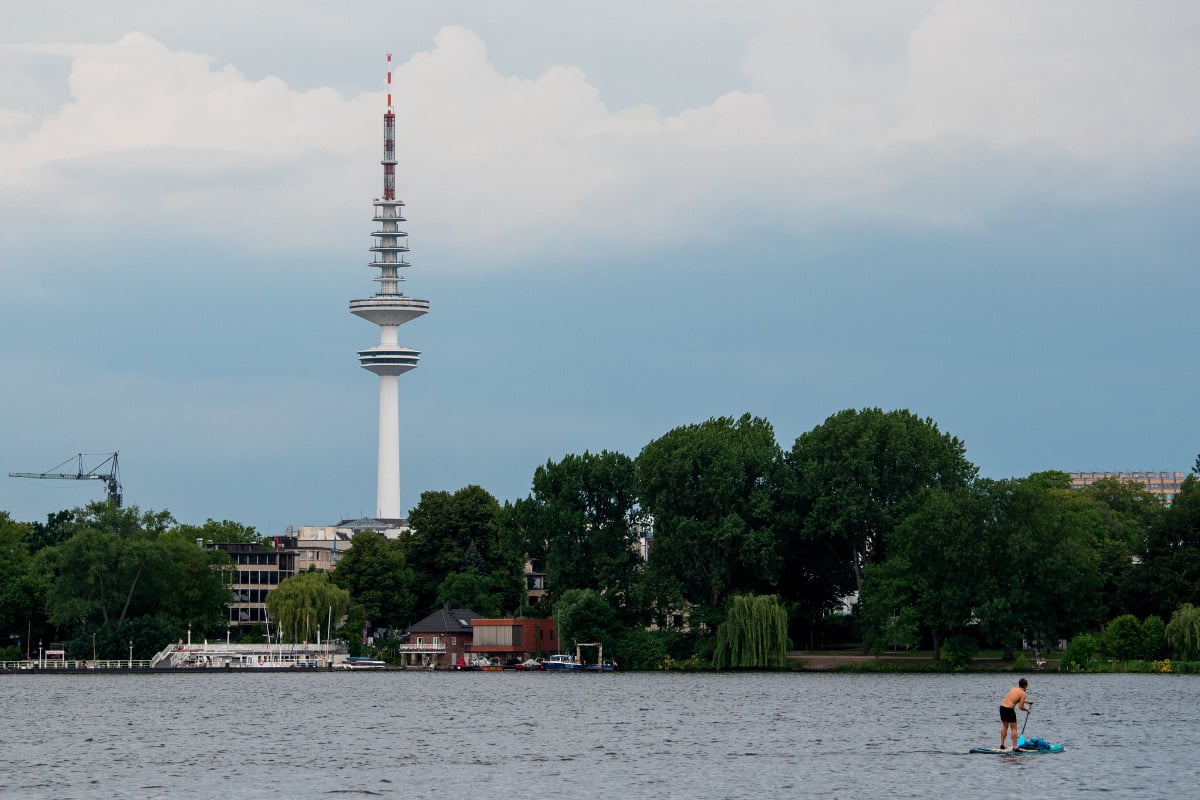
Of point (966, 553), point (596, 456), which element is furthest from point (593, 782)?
point (596, 456)

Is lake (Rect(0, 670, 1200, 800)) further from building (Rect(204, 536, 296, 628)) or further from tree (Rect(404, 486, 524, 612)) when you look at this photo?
building (Rect(204, 536, 296, 628))

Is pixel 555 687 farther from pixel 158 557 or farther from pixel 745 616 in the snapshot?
pixel 158 557

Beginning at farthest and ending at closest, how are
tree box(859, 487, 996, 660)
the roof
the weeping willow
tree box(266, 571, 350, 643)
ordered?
the roof → tree box(266, 571, 350, 643) → the weeping willow → tree box(859, 487, 996, 660)

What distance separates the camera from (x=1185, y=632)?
330ft

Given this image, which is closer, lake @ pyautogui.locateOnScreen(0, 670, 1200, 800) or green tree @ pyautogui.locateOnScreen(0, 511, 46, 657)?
lake @ pyautogui.locateOnScreen(0, 670, 1200, 800)

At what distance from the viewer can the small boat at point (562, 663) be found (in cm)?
12619

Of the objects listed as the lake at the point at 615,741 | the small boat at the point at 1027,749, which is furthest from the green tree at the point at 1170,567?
the small boat at the point at 1027,749

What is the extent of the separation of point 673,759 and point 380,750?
9.79 metres

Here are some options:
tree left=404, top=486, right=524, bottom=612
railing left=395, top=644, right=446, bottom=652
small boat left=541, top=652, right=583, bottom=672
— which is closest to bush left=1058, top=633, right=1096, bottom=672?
small boat left=541, top=652, right=583, bottom=672

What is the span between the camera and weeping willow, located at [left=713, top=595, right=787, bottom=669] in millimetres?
112500

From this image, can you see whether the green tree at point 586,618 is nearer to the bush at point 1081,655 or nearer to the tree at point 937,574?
the tree at point 937,574

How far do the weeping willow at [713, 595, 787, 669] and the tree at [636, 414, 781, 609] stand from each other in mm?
3572

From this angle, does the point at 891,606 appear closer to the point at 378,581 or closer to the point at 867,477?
the point at 867,477

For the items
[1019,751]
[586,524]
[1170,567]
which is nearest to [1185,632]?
[1170,567]
